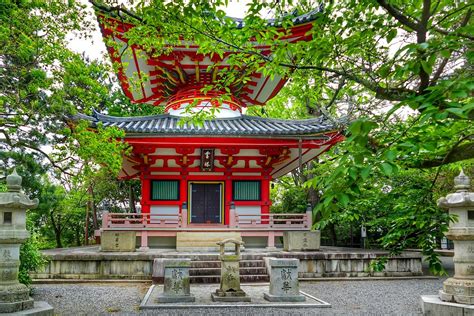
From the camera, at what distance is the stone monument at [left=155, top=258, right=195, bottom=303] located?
8.97 meters

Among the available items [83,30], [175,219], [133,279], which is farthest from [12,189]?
[175,219]

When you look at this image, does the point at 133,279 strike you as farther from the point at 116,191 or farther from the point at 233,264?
the point at 116,191

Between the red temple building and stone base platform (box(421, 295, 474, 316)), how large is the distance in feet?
22.4

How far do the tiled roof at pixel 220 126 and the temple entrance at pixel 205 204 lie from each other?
2.70m

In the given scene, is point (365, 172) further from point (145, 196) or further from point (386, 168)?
point (145, 196)

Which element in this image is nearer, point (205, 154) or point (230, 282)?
point (230, 282)

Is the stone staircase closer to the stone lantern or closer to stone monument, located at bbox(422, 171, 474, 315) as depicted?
stone monument, located at bbox(422, 171, 474, 315)

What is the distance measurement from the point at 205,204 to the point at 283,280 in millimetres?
7462

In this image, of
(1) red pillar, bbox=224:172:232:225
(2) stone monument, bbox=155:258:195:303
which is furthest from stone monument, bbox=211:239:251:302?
(1) red pillar, bbox=224:172:232:225

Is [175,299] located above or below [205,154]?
below

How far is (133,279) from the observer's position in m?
12.5

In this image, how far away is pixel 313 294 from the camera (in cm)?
1044

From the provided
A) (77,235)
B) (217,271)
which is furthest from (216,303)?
(77,235)

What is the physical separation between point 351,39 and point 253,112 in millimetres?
23810
